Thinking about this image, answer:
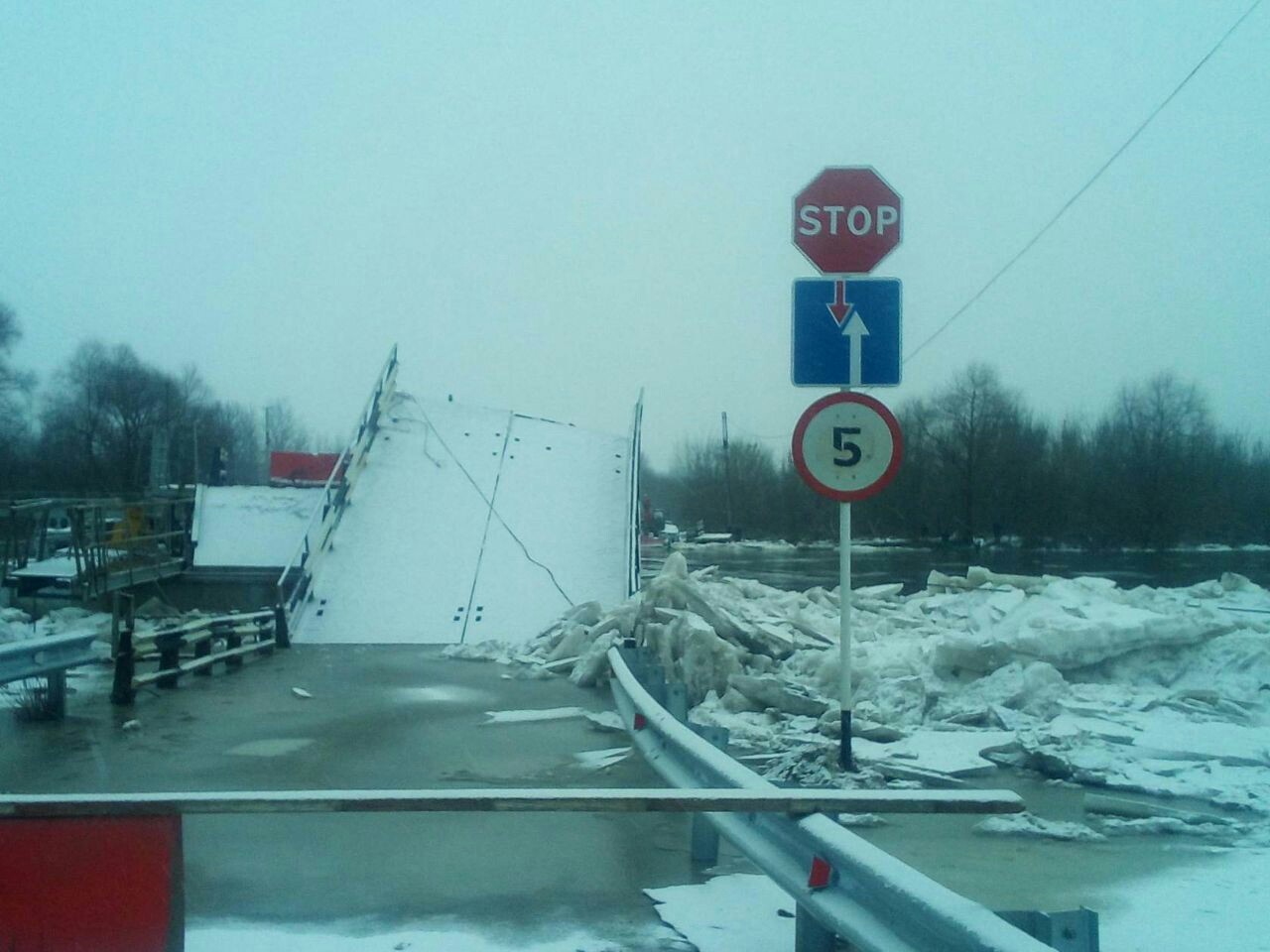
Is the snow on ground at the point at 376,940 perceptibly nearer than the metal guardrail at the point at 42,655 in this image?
Yes

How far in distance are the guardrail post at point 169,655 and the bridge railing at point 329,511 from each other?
11.4ft

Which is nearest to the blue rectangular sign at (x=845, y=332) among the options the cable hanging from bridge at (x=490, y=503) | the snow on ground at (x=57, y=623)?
the cable hanging from bridge at (x=490, y=503)

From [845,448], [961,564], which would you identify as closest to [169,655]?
[845,448]

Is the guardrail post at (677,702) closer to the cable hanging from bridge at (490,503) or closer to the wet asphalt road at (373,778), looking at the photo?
the wet asphalt road at (373,778)

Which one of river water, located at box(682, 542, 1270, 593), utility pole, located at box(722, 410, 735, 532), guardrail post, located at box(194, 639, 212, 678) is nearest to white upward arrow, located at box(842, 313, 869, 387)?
guardrail post, located at box(194, 639, 212, 678)

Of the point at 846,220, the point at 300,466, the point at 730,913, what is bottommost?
the point at 730,913

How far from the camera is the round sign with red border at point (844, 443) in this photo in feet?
24.0

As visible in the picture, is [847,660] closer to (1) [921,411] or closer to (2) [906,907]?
(2) [906,907]

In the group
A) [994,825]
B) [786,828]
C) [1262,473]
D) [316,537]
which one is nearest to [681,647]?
[994,825]

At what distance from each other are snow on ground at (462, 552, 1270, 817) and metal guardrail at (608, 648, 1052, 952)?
277 cm

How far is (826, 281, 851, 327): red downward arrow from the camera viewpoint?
7561 mm

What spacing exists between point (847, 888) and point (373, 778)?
4.64 metres

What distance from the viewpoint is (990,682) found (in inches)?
373

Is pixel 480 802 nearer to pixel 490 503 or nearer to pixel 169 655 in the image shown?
pixel 169 655
